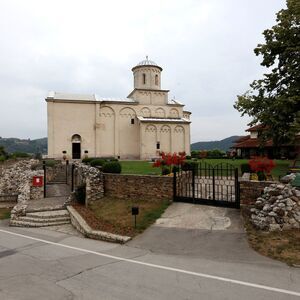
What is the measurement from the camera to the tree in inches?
837

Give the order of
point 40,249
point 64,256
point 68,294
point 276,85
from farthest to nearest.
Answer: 1. point 276,85
2. point 40,249
3. point 64,256
4. point 68,294

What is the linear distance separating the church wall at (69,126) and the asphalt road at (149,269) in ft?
115

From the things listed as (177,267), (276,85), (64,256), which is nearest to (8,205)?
(64,256)

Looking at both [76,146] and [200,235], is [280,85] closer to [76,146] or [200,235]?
[200,235]

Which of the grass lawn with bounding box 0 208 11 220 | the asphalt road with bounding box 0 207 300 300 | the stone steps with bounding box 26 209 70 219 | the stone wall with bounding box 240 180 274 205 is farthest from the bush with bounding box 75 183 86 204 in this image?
the stone wall with bounding box 240 180 274 205

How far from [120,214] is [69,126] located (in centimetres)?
3464

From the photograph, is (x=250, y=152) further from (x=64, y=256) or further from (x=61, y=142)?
(x=64, y=256)

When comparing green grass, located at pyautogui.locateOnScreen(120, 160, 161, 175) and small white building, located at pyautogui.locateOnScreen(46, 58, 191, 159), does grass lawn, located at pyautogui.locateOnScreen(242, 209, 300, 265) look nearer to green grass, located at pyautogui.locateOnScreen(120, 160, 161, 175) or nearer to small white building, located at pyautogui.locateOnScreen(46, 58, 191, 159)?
green grass, located at pyautogui.locateOnScreen(120, 160, 161, 175)

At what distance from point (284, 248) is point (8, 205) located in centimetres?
2179

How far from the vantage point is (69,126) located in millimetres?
46656

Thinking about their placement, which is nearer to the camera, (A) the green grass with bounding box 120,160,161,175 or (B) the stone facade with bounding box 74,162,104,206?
(B) the stone facade with bounding box 74,162,104,206

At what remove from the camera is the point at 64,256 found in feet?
31.5

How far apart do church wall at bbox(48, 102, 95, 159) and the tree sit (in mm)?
28515

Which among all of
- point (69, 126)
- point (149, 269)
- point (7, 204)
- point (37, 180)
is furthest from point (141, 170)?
point (69, 126)
